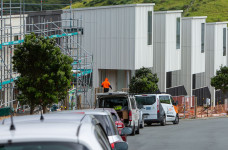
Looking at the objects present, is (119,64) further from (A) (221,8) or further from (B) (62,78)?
(A) (221,8)

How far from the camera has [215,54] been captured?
5744cm

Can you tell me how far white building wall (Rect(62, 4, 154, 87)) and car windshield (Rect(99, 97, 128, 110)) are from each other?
67.5ft

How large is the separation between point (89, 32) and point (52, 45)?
66.6ft

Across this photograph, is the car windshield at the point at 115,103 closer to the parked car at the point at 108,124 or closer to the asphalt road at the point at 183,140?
the asphalt road at the point at 183,140

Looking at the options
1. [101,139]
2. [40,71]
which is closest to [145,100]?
[40,71]

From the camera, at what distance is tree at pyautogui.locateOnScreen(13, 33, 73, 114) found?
24.3 m

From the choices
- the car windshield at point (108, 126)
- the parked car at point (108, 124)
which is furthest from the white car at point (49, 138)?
the car windshield at point (108, 126)

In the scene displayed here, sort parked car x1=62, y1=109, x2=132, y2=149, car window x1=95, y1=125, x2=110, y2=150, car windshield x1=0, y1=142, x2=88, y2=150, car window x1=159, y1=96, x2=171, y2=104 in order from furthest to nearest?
car window x1=159, y1=96, x2=171, y2=104
parked car x1=62, y1=109, x2=132, y2=149
car window x1=95, y1=125, x2=110, y2=150
car windshield x1=0, y1=142, x2=88, y2=150

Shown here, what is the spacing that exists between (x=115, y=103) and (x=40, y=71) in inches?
183

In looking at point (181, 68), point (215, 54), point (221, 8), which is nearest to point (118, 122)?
point (181, 68)

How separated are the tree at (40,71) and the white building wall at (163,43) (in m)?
22.9

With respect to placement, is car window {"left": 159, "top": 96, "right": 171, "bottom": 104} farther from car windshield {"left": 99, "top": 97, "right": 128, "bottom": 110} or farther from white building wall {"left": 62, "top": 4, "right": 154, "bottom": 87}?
white building wall {"left": 62, "top": 4, "right": 154, "bottom": 87}

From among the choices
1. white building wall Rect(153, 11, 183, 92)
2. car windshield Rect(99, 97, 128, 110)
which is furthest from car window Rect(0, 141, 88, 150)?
white building wall Rect(153, 11, 183, 92)

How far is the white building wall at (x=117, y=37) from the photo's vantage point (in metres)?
42.8
